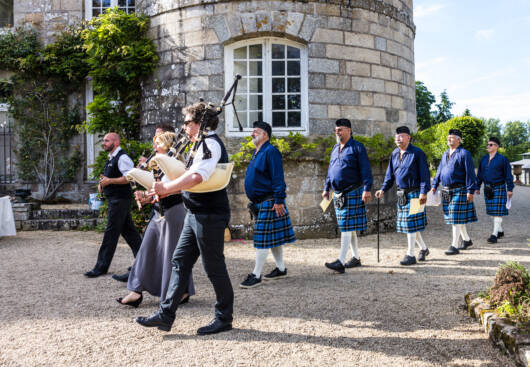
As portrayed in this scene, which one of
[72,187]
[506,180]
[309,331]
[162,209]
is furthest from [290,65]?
[72,187]

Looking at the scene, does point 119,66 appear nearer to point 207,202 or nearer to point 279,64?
point 279,64

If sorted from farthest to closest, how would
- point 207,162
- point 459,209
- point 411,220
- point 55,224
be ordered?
point 55,224 < point 459,209 < point 411,220 < point 207,162

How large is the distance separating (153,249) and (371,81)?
5.91 meters

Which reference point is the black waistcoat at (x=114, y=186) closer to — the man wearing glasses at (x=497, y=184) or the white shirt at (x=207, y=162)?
the white shirt at (x=207, y=162)

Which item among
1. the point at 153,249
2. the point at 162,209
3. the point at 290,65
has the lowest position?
the point at 153,249

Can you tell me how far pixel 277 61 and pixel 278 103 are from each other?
0.77 meters

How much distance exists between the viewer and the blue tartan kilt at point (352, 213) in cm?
570

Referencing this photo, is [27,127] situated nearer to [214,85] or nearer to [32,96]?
[32,96]

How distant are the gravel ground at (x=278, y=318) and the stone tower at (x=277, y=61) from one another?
2943 millimetres

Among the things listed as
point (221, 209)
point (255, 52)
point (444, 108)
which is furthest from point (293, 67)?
point (444, 108)

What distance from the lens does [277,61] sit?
27.5 ft

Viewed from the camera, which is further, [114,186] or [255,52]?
[255,52]

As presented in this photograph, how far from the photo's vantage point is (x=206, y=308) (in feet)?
13.8

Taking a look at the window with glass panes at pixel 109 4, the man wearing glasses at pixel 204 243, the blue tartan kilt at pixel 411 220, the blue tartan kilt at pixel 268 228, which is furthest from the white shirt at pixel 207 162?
the window with glass panes at pixel 109 4
